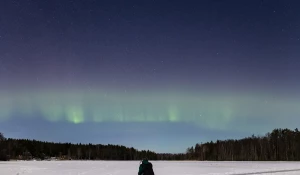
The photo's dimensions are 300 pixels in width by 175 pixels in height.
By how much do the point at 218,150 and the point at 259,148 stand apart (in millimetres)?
20005

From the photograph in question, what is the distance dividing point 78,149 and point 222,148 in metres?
81.0

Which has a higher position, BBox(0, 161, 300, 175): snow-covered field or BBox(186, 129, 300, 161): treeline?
BBox(186, 129, 300, 161): treeline

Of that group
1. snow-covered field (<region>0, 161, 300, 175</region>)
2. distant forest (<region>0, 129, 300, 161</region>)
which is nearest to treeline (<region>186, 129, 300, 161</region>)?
distant forest (<region>0, 129, 300, 161</region>)

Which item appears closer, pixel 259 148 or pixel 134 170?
pixel 134 170

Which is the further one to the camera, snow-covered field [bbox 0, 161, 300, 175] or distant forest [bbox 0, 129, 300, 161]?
distant forest [bbox 0, 129, 300, 161]

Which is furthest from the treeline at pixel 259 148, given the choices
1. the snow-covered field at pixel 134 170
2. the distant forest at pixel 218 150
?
the snow-covered field at pixel 134 170

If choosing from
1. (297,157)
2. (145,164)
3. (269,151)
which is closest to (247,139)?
(269,151)

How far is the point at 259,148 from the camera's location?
5118 inches

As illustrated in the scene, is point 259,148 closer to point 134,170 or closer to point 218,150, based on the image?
point 218,150

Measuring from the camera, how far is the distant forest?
121375 millimetres

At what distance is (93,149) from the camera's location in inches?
7781

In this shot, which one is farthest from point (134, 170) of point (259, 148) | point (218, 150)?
point (218, 150)

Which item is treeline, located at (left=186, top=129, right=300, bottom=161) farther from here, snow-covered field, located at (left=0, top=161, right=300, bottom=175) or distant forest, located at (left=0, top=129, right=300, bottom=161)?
snow-covered field, located at (left=0, top=161, right=300, bottom=175)

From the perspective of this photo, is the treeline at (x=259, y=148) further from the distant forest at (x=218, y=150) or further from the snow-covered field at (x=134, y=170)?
the snow-covered field at (x=134, y=170)
